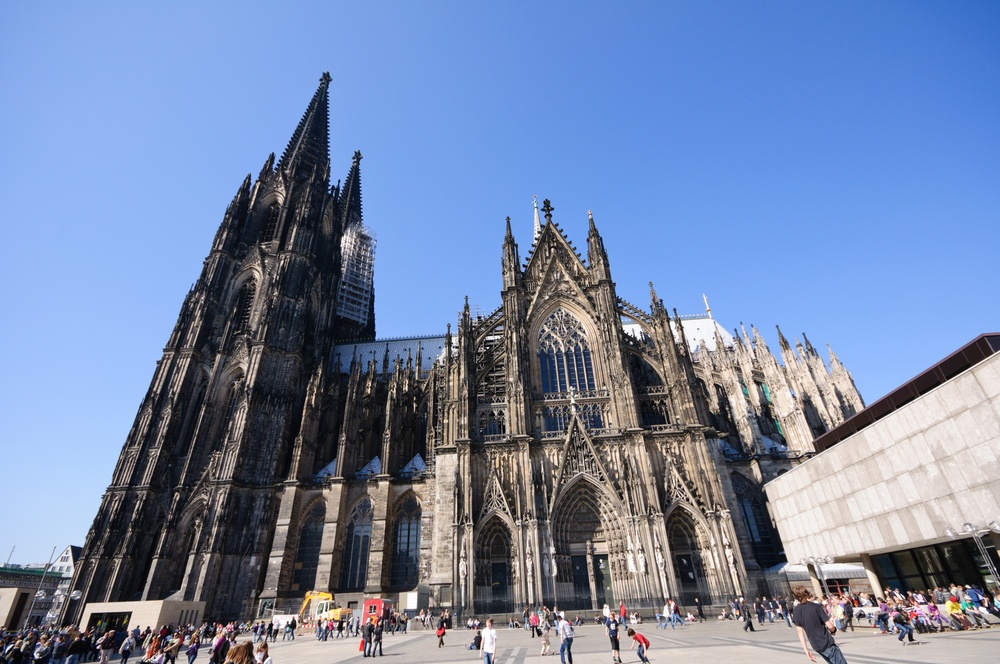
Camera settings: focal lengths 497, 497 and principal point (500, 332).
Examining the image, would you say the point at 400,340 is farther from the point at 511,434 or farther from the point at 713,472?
the point at 713,472

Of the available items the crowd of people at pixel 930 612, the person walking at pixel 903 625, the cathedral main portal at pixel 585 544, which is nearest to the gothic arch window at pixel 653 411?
the cathedral main portal at pixel 585 544

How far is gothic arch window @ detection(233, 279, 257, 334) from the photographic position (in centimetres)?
3953

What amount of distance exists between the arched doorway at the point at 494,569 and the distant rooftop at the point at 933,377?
663 inches

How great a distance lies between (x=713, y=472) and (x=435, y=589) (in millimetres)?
14707

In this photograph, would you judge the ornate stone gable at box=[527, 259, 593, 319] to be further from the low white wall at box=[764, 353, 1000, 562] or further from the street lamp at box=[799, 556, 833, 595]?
the street lamp at box=[799, 556, 833, 595]

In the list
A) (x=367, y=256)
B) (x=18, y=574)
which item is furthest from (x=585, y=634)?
(x=18, y=574)

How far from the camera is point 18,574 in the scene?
171 feet

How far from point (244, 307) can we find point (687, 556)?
37152mm

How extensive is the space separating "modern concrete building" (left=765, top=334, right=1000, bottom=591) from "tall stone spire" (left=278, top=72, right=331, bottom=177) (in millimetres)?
50833

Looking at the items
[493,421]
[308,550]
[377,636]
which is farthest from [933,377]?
[308,550]

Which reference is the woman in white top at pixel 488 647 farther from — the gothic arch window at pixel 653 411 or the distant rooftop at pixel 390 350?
the distant rooftop at pixel 390 350

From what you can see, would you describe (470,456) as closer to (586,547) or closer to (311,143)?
(586,547)

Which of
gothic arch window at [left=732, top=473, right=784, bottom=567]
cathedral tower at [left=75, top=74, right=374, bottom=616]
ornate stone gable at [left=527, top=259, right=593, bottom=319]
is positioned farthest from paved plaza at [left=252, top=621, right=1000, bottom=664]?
ornate stone gable at [left=527, top=259, right=593, bottom=319]

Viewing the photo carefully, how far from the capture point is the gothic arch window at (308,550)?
29.8m
